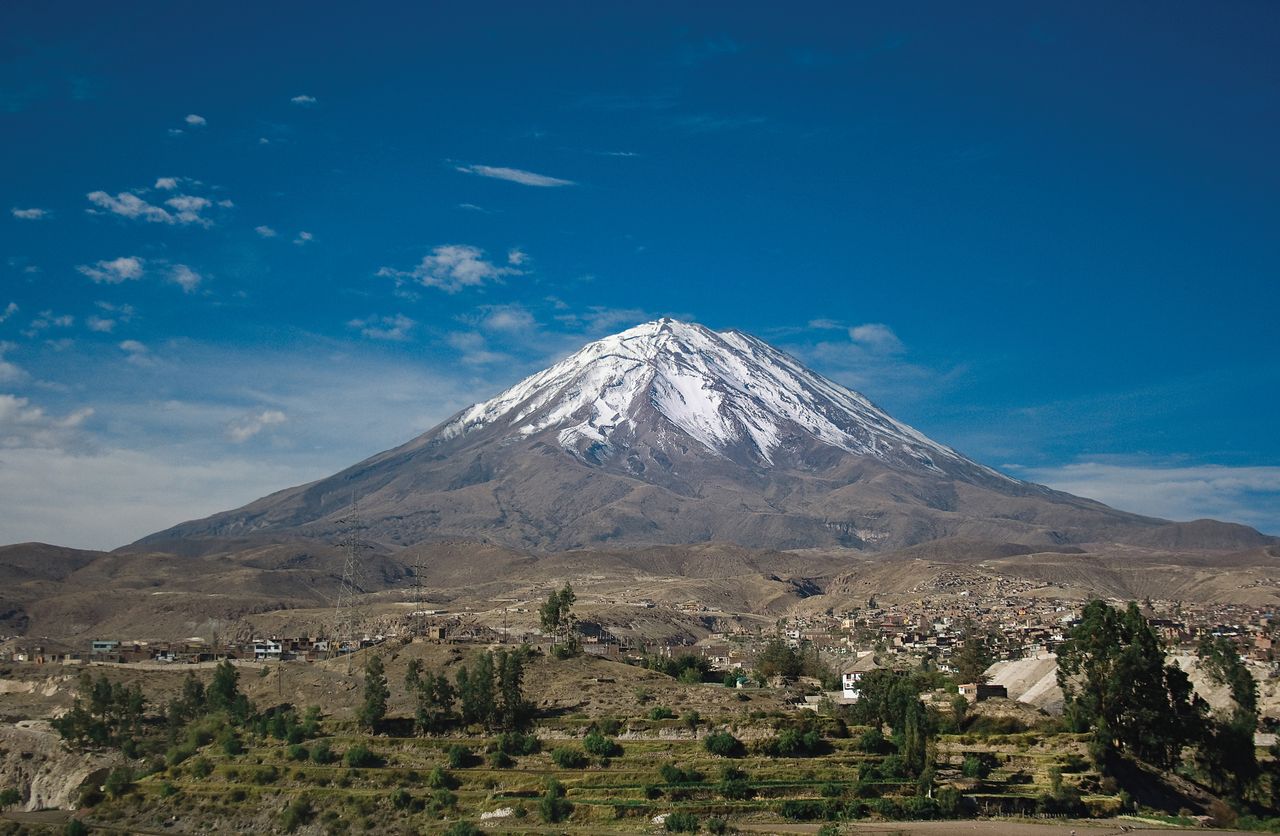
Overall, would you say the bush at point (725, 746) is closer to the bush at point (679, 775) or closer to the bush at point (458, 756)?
the bush at point (679, 775)

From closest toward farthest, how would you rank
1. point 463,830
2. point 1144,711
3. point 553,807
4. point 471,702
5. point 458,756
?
1. point 463,830
2. point 553,807
3. point 1144,711
4. point 458,756
5. point 471,702

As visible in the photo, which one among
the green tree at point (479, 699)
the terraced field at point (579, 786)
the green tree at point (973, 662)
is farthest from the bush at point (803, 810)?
the green tree at point (973, 662)

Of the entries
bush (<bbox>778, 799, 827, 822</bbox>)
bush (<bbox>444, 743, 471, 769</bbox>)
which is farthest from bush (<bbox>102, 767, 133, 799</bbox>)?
bush (<bbox>778, 799, 827, 822</bbox>)

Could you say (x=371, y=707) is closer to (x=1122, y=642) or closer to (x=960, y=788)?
(x=960, y=788)

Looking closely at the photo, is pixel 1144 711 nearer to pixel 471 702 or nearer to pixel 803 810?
pixel 803 810

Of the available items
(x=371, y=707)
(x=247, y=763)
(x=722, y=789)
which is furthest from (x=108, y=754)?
(x=722, y=789)

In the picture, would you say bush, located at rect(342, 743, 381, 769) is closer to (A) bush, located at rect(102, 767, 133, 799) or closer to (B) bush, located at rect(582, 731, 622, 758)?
(B) bush, located at rect(582, 731, 622, 758)

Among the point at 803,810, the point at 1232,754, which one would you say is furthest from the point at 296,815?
the point at 1232,754
